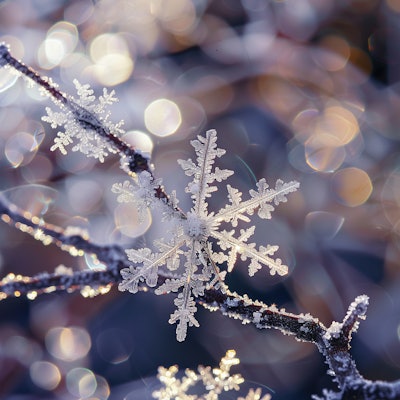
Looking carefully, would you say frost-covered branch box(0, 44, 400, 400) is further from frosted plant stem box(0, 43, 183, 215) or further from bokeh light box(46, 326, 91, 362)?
bokeh light box(46, 326, 91, 362)

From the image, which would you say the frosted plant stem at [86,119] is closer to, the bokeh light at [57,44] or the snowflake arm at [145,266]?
the snowflake arm at [145,266]

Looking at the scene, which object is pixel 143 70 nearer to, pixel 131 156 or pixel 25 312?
pixel 25 312

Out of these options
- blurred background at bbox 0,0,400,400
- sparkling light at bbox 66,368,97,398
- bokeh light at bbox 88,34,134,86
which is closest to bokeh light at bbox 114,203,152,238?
blurred background at bbox 0,0,400,400

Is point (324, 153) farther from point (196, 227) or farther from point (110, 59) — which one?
point (196, 227)

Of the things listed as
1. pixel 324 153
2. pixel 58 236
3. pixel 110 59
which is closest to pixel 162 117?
pixel 110 59

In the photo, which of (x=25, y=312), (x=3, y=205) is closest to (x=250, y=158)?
(x=25, y=312)

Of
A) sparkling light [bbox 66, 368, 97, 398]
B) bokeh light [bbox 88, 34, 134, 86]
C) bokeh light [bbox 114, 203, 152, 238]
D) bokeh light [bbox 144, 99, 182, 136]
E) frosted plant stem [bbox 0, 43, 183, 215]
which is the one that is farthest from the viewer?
bokeh light [bbox 88, 34, 134, 86]

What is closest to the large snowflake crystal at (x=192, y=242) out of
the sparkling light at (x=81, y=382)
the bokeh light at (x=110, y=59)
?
the sparkling light at (x=81, y=382)
